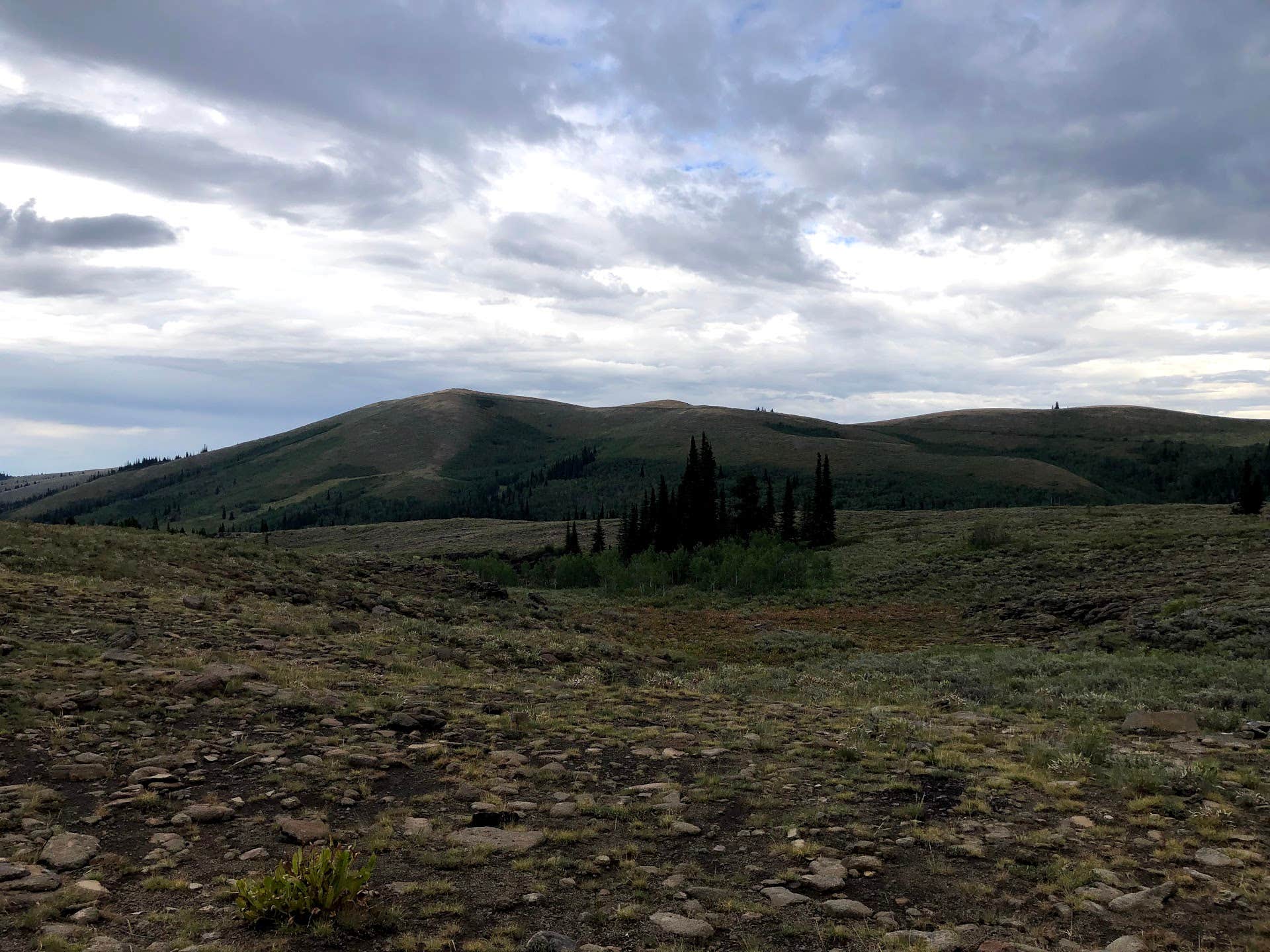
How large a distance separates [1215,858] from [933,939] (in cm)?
375

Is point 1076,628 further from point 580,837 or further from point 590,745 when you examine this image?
point 580,837

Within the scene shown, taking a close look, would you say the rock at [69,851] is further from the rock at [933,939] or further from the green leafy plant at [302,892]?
the rock at [933,939]

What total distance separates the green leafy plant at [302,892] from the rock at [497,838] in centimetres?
155

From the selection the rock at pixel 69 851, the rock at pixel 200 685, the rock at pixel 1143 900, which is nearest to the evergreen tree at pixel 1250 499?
the rock at pixel 1143 900

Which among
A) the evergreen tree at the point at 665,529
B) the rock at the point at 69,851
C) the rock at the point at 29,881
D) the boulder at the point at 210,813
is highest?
the rock at the point at 29,881

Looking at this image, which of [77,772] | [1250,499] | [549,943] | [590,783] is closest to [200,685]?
[77,772]

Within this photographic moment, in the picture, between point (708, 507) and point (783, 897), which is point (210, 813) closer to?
point (783, 897)

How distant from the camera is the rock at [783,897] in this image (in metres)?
6.38

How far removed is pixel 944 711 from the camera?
1483cm

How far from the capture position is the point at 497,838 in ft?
25.1

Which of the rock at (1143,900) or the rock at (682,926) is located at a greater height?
A: the rock at (682,926)

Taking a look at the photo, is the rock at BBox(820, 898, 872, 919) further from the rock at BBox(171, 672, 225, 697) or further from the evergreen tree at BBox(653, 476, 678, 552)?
the evergreen tree at BBox(653, 476, 678, 552)

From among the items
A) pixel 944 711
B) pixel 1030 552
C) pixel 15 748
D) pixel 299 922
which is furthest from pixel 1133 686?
pixel 1030 552

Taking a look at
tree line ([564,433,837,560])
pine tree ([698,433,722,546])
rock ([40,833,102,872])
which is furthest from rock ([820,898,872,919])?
pine tree ([698,433,722,546])
